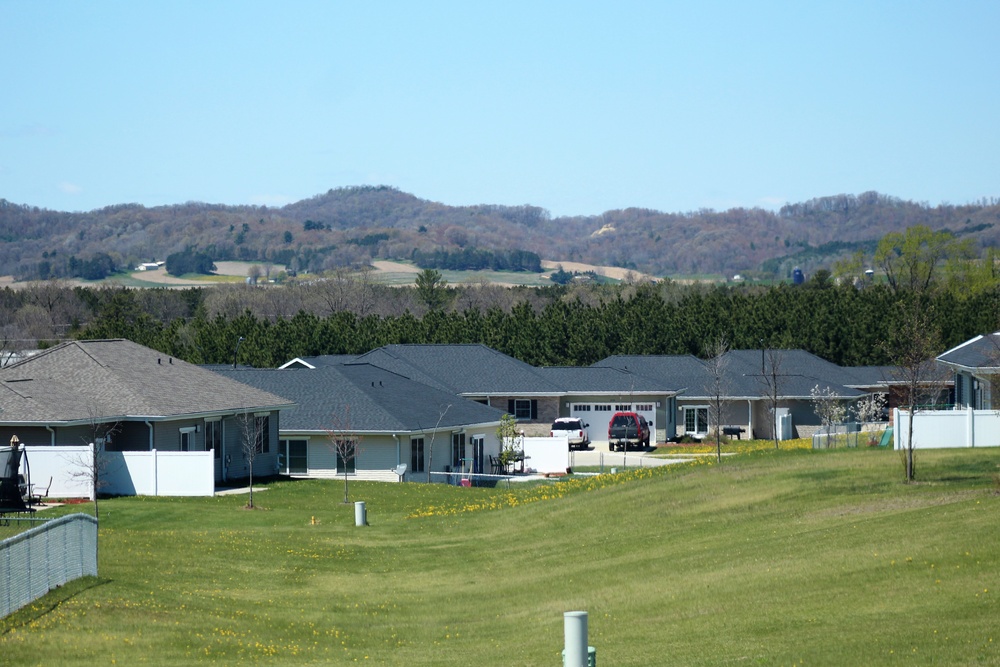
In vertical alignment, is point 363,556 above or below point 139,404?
below

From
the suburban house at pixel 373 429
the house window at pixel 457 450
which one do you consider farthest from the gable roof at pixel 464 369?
the house window at pixel 457 450

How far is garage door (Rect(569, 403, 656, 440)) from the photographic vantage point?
7238 centimetres

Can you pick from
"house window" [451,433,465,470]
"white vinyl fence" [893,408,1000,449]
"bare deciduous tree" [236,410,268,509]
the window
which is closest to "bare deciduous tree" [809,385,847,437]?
"house window" [451,433,465,470]

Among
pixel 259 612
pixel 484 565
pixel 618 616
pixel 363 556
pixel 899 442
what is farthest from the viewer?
pixel 899 442

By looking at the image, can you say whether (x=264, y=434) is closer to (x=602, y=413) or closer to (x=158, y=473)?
(x=158, y=473)

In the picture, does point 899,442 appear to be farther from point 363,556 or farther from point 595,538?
Answer: point 363,556

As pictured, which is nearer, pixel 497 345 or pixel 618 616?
pixel 618 616

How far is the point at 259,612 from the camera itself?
22.7 m

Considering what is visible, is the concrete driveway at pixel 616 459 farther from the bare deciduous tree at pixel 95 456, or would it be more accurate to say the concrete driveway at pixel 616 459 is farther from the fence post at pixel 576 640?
the fence post at pixel 576 640

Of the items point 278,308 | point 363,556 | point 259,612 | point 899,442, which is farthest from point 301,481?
point 278,308

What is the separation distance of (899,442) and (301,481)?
2108cm

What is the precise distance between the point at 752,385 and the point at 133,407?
4107cm

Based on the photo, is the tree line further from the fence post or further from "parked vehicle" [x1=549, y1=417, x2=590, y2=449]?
the fence post

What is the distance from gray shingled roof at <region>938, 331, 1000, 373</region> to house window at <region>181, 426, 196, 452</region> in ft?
90.6
